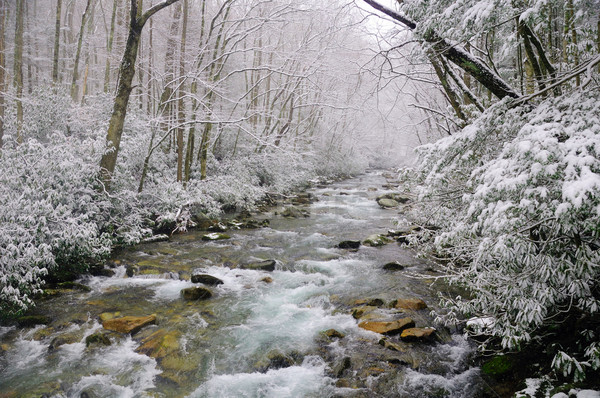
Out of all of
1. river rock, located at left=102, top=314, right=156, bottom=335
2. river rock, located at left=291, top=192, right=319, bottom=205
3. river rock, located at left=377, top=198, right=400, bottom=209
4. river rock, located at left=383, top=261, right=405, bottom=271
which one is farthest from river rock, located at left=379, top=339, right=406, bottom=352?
river rock, located at left=291, top=192, right=319, bottom=205

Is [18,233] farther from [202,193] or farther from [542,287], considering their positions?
[542,287]

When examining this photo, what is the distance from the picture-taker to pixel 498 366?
181 inches

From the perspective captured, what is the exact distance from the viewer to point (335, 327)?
5.98 m

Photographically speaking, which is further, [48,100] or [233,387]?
[48,100]

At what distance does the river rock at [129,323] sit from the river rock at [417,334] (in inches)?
171

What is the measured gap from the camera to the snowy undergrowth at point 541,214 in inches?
115

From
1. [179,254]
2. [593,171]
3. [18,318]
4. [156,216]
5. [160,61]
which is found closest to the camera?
[593,171]

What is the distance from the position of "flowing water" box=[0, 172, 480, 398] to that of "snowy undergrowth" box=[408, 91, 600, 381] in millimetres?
1396

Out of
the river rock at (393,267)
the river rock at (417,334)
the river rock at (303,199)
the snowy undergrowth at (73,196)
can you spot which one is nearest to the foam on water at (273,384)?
the river rock at (417,334)

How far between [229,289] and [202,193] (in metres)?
5.60

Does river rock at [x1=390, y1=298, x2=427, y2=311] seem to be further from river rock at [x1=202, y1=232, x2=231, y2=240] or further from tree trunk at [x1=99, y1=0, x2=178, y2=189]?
tree trunk at [x1=99, y1=0, x2=178, y2=189]

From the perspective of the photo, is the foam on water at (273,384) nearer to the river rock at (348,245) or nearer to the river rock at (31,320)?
the river rock at (31,320)

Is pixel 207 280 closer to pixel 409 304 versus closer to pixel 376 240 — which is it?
pixel 409 304

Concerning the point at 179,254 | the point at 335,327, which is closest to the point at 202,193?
the point at 179,254
